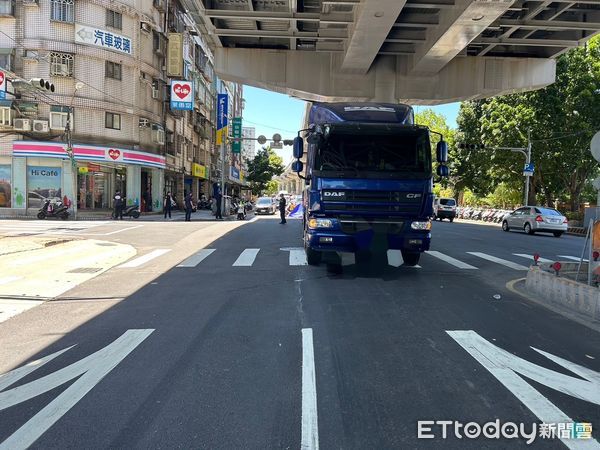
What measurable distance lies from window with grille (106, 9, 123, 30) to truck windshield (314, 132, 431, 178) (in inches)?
1108

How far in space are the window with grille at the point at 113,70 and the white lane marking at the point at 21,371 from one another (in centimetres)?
3033

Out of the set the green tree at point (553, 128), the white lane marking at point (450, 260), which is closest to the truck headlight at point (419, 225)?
the white lane marking at point (450, 260)

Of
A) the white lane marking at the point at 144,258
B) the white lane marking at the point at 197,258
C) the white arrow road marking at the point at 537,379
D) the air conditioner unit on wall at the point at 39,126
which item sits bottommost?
the white lane marking at the point at 144,258

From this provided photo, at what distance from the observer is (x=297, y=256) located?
43.5ft

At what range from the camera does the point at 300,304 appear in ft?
24.9

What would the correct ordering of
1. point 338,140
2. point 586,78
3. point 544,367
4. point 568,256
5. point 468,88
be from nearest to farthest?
1. point 544,367
2. point 338,140
3. point 568,256
4. point 468,88
5. point 586,78

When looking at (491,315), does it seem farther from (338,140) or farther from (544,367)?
(338,140)

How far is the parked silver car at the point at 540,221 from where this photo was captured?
2467 cm

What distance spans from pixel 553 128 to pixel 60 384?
124 ft

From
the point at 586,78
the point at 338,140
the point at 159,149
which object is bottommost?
the point at 338,140

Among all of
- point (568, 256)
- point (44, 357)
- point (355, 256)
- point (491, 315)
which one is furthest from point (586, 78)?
point (44, 357)

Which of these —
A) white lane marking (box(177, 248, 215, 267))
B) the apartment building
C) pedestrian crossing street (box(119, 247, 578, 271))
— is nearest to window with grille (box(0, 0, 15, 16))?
the apartment building

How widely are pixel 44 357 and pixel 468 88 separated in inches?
709

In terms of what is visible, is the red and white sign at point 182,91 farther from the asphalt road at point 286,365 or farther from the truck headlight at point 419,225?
the truck headlight at point 419,225
